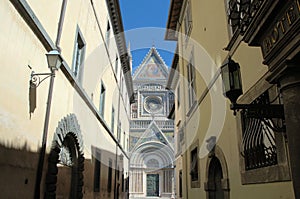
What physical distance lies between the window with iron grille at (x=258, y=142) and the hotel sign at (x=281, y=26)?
3.23ft

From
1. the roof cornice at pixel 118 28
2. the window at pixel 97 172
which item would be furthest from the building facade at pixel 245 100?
the roof cornice at pixel 118 28

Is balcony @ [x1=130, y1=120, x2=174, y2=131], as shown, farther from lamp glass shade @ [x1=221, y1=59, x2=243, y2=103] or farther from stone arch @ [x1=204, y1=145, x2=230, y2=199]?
lamp glass shade @ [x1=221, y1=59, x2=243, y2=103]

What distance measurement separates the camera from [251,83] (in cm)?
482

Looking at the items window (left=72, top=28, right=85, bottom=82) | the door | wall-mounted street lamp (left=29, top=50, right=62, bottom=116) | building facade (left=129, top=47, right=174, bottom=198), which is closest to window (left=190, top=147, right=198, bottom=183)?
window (left=72, top=28, right=85, bottom=82)

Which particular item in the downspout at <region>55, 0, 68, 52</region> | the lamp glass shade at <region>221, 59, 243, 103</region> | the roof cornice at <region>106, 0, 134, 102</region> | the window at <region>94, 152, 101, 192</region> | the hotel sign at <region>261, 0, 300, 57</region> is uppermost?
the roof cornice at <region>106, 0, 134, 102</region>

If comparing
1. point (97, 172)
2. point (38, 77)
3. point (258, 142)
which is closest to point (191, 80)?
point (97, 172)

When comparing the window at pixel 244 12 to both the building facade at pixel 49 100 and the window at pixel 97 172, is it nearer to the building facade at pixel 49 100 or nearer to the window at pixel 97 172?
the building facade at pixel 49 100

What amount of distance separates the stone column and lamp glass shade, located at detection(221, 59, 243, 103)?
2.29ft

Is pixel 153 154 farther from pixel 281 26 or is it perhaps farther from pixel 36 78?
pixel 281 26

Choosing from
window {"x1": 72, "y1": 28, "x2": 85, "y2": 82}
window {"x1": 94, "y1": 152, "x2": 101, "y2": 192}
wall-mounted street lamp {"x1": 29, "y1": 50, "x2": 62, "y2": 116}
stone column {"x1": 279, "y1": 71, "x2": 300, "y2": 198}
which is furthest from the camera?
window {"x1": 94, "y1": 152, "x2": 101, "y2": 192}

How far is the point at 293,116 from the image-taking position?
119 inches

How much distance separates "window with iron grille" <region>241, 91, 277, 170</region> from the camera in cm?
414

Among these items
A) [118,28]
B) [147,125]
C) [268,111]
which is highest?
[118,28]

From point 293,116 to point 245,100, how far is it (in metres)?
2.05
